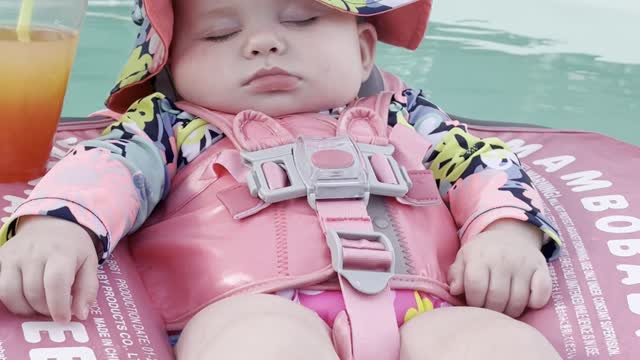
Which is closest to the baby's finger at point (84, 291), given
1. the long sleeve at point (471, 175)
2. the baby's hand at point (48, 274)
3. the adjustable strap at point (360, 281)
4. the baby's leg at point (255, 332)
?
the baby's hand at point (48, 274)

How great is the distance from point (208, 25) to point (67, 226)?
36 centimetres

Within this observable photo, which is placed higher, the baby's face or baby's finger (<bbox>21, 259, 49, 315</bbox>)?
the baby's face

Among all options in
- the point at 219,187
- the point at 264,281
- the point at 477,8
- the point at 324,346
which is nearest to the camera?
the point at 324,346

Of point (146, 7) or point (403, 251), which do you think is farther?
point (146, 7)

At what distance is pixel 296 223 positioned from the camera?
1.15 metres

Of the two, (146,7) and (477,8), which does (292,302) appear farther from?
(477,8)

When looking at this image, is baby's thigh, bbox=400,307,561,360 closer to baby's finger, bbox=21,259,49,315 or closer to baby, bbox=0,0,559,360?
baby, bbox=0,0,559,360

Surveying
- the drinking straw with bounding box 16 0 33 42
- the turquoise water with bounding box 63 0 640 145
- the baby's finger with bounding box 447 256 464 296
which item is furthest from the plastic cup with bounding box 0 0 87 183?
the turquoise water with bounding box 63 0 640 145

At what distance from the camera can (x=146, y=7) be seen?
1.27m

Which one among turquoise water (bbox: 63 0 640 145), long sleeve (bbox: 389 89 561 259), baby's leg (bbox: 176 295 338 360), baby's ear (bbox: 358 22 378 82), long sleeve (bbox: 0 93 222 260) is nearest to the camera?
baby's leg (bbox: 176 295 338 360)

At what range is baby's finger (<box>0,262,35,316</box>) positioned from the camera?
99cm

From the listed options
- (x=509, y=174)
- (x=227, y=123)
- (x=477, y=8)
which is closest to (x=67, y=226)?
(x=227, y=123)

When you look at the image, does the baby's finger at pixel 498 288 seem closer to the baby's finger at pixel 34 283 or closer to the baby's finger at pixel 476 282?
the baby's finger at pixel 476 282

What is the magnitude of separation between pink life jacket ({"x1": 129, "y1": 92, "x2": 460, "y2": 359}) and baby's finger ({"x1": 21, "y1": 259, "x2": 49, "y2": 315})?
200 mm
